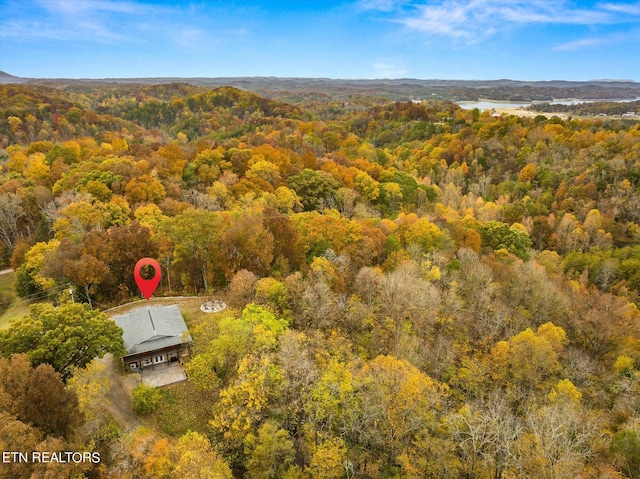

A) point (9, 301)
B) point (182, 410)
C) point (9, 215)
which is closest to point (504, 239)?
point (182, 410)

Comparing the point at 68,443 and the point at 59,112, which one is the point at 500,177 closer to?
the point at 68,443

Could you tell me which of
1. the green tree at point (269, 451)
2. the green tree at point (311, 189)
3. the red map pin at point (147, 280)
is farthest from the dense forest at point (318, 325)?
the red map pin at point (147, 280)

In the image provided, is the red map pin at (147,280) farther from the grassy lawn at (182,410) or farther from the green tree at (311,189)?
the green tree at (311,189)

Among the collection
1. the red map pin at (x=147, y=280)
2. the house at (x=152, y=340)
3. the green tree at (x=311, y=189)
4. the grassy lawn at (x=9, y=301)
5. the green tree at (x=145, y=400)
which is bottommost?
the grassy lawn at (x=9, y=301)

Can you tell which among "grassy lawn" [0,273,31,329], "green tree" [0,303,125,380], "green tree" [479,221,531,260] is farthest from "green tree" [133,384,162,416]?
"green tree" [479,221,531,260]

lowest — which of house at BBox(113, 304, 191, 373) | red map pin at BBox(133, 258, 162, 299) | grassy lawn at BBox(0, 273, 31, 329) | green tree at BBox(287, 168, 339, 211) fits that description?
grassy lawn at BBox(0, 273, 31, 329)

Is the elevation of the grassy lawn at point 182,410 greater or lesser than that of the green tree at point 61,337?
lesser

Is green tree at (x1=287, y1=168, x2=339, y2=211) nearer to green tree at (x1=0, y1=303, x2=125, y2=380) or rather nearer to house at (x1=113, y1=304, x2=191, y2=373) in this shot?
house at (x1=113, y1=304, x2=191, y2=373)

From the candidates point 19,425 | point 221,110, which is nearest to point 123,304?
point 19,425
